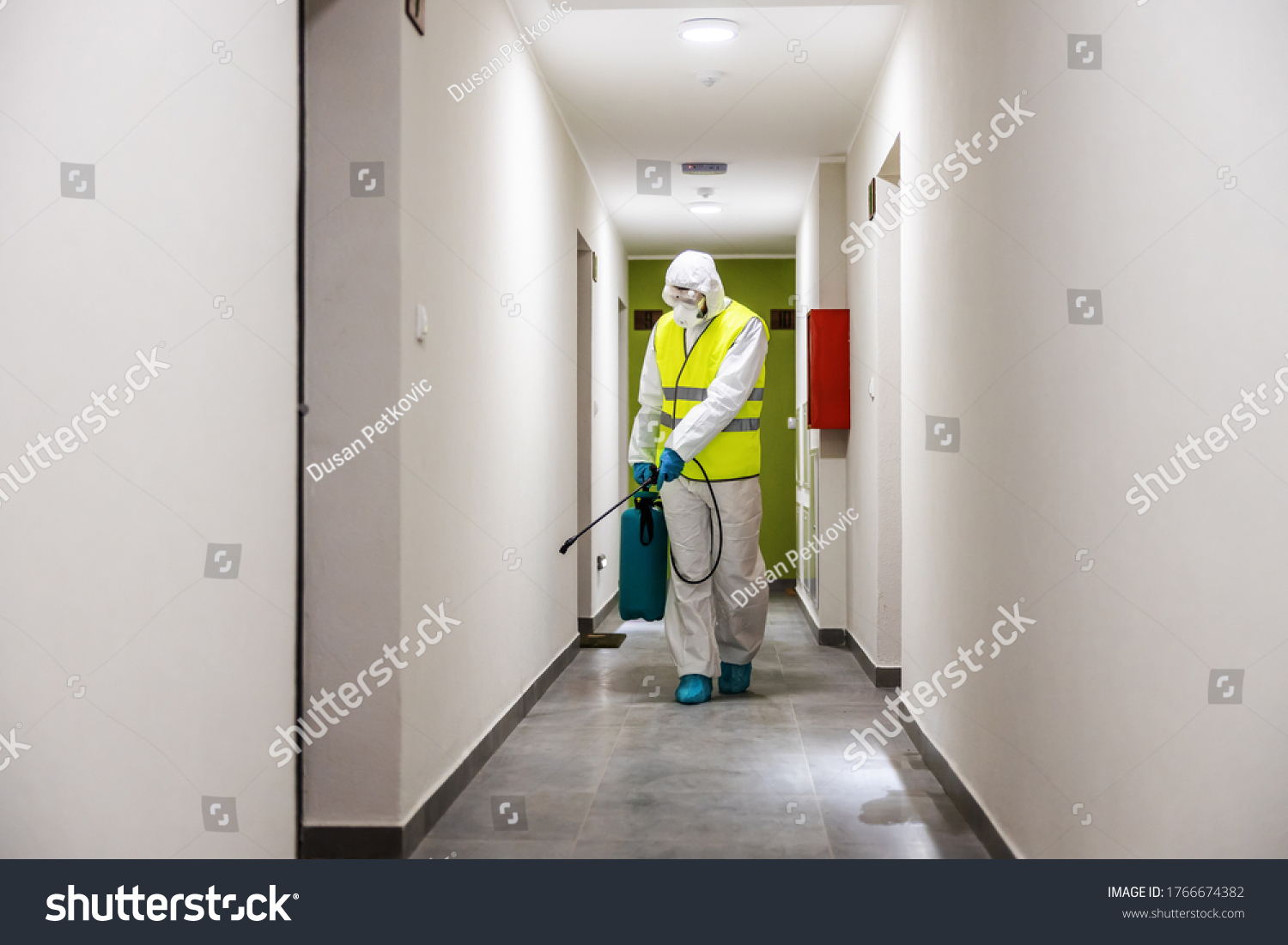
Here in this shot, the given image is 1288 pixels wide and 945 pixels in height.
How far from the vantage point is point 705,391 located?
4070mm

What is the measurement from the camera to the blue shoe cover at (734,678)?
4.14 metres

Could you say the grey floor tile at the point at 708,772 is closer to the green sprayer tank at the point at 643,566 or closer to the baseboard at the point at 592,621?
the green sprayer tank at the point at 643,566

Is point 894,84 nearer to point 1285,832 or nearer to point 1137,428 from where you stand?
point 1137,428

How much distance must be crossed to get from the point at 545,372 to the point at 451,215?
5.27 ft

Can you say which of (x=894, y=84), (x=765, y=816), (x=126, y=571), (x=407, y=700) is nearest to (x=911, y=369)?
(x=894, y=84)

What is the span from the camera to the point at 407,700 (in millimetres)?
2400

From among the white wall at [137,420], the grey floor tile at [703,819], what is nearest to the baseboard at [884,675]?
the grey floor tile at [703,819]

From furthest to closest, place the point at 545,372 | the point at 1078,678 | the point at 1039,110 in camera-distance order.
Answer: the point at 545,372 → the point at 1039,110 → the point at 1078,678

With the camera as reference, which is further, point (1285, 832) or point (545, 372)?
point (545, 372)

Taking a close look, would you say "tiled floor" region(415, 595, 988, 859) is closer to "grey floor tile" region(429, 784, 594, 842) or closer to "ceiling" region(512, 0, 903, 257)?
"grey floor tile" region(429, 784, 594, 842)

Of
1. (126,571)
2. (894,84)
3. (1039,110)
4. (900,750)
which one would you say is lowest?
(900,750)

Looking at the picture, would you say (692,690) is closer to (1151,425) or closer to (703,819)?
(703,819)

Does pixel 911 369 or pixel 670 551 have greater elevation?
pixel 911 369

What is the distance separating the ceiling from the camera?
11.8 ft
